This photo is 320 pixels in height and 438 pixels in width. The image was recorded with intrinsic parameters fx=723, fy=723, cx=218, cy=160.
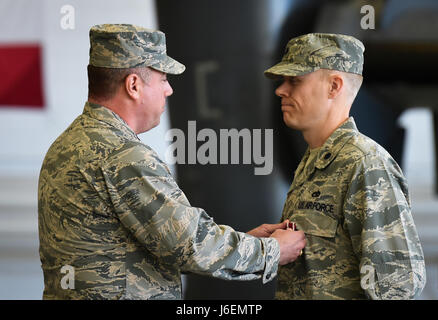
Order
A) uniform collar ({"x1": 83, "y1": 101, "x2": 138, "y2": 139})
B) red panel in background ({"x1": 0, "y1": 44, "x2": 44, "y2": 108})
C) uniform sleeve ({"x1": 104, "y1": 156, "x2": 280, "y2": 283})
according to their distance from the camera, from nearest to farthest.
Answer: uniform sleeve ({"x1": 104, "y1": 156, "x2": 280, "y2": 283}), uniform collar ({"x1": 83, "y1": 101, "x2": 138, "y2": 139}), red panel in background ({"x1": 0, "y1": 44, "x2": 44, "y2": 108})

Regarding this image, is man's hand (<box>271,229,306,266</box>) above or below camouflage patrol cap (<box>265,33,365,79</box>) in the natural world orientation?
below

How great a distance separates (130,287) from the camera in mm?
1589

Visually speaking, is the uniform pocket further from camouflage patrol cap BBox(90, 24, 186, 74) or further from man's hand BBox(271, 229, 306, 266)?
camouflage patrol cap BBox(90, 24, 186, 74)

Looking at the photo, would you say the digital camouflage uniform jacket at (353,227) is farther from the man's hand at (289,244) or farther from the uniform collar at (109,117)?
the uniform collar at (109,117)

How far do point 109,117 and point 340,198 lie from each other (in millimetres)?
556

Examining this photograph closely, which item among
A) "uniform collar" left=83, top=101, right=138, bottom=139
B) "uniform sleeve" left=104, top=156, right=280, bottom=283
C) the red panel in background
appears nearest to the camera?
"uniform sleeve" left=104, top=156, right=280, bottom=283

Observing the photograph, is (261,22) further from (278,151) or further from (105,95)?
(105,95)

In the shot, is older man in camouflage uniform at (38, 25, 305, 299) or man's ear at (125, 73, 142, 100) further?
man's ear at (125, 73, 142, 100)

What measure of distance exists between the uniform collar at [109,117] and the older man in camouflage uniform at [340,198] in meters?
0.38

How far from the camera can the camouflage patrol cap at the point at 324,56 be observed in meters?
1.72

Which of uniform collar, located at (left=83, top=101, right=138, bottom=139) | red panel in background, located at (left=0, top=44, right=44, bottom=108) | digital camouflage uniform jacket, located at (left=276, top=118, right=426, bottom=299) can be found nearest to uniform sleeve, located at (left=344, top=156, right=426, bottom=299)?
digital camouflage uniform jacket, located at (left=276, top=118, right=426, bottom=299)

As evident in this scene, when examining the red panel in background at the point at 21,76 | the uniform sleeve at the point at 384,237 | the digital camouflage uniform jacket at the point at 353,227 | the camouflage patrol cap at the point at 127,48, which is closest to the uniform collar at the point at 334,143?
the digital camouflage uniform jacket at the point at 353,227

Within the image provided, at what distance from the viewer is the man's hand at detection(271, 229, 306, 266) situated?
1.67 m

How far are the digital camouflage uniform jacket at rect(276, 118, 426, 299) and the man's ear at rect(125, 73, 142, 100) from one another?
1.50 feet
